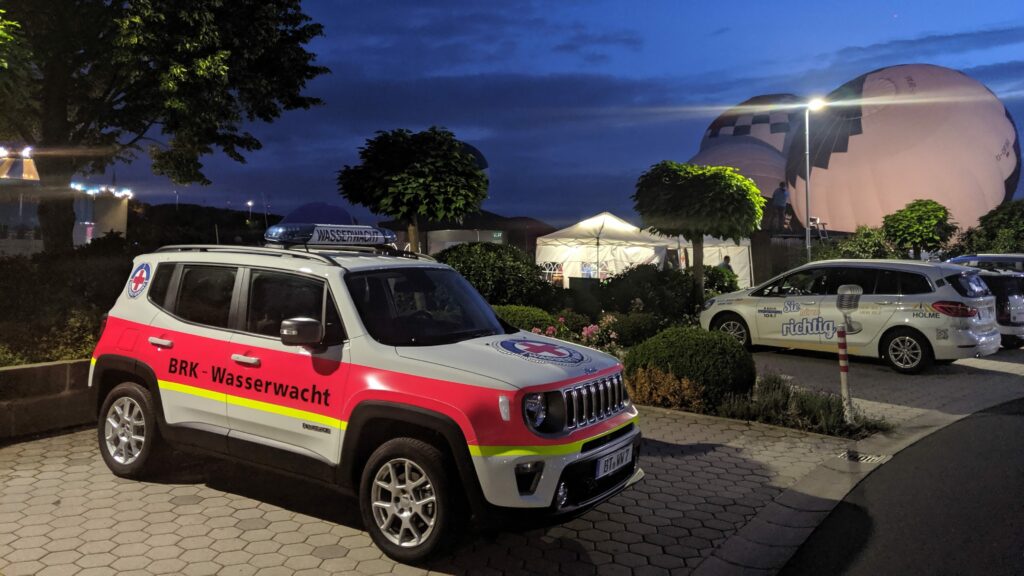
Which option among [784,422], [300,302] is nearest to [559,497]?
[300,302]

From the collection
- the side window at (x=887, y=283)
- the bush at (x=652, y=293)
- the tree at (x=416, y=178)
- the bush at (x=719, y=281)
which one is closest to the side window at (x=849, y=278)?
the side window at (x=887, y=283)

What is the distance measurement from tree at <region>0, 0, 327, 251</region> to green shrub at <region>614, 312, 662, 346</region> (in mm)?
8397

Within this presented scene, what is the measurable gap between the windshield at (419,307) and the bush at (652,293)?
35.1 feet

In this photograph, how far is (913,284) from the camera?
1178 centimetres

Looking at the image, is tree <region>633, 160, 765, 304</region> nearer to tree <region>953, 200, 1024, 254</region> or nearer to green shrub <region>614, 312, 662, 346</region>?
green shrub <region>614, 312, 662, 346</region>

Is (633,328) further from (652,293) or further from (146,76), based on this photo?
(146,76)

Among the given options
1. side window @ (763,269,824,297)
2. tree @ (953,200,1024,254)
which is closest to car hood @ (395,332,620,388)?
side window @ (763,269,824,297)

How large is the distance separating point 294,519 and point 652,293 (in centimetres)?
1336

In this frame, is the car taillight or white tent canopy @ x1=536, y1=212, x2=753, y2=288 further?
white tent canopy @ x1=536, y1=212, x2=753, y2=288

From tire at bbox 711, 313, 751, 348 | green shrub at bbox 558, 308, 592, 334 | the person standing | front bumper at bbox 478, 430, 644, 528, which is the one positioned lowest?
front bumper at bbox 478, 430, 644, 528

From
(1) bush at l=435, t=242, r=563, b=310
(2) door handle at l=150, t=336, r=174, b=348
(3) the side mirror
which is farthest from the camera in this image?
(1) bush at l=435, t=242, r=563, b=310

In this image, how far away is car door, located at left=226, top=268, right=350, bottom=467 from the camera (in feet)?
15.2

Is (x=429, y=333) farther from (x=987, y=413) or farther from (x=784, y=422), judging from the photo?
(x=987, y=413)

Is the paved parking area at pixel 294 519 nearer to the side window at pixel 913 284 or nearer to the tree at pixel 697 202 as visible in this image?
the side window at pixel 913 284
